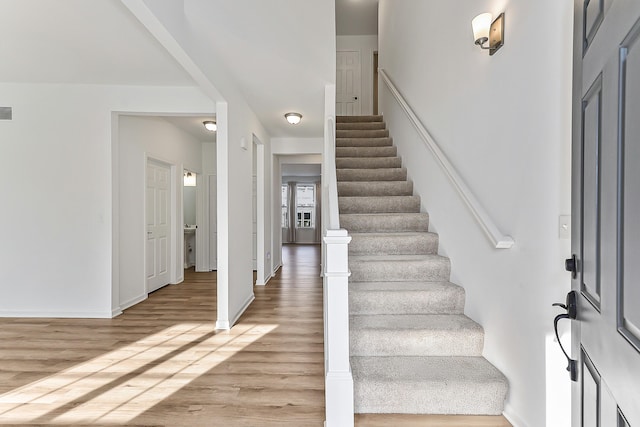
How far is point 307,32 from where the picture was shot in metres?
2.88

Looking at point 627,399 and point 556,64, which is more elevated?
point 556,64

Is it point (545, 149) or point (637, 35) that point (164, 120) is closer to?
point (545, 149)

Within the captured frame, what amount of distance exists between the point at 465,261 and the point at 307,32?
230 cm

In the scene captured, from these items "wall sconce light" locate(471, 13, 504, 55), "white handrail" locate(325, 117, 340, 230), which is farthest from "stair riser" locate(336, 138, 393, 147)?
"wall sconce light" locate(471, 13, 504, 55)

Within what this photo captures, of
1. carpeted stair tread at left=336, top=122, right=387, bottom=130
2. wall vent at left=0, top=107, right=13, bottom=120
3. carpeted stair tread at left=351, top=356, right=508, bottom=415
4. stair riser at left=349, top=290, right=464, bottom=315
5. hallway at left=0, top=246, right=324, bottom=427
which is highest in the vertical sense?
carpeted stair tread at left=336, top=122, right=387, bottom=130

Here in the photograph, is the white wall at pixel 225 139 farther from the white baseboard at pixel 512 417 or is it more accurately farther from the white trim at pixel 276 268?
the white baseboard at pixel 512 417

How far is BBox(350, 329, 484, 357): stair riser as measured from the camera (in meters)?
2.04

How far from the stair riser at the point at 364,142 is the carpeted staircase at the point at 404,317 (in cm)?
86

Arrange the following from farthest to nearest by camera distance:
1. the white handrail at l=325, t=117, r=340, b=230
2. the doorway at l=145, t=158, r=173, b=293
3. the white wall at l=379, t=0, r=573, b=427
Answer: the doorway at l=145, t=158, r=173, b=293, the white handrail at l=325, t=117, r=340, b=230, the white wall at l=379, t=0, r=573, b=427

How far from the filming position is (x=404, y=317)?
2.26 m

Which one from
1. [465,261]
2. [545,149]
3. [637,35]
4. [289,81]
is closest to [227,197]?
[289,81]

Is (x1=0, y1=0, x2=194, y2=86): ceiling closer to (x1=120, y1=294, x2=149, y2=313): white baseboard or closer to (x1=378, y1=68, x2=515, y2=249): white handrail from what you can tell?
(x1=378, y1=68, x2=515, y2=249): white handrail

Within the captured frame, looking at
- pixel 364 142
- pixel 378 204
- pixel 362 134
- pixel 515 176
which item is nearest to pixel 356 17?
pixel 362 134

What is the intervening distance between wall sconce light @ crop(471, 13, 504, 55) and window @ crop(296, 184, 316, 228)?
10.1 metres
